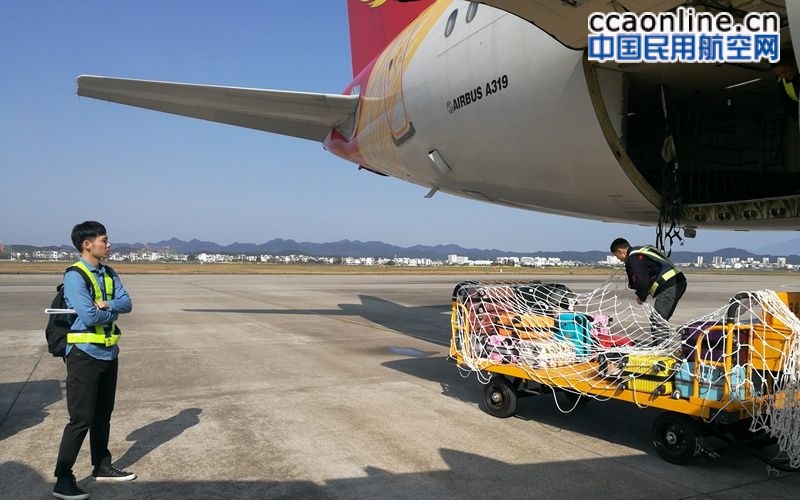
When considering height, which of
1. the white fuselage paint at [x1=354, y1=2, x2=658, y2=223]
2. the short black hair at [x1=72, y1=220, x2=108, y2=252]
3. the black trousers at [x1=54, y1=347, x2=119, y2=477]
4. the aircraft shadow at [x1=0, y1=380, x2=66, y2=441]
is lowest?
the aircraft shadow at [x1=0, y1=380, x2=66, y2=441]

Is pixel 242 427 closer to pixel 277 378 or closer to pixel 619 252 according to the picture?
pixel 277 378

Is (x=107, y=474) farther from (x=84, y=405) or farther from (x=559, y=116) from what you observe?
(x=559, y=116)

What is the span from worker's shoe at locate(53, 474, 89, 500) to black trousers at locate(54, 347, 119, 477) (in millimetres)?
43

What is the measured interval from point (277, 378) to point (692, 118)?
7.26m

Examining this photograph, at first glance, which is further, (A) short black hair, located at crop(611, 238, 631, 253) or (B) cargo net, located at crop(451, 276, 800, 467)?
(A) short black hair, located at crop(611, 238, 631, 253)

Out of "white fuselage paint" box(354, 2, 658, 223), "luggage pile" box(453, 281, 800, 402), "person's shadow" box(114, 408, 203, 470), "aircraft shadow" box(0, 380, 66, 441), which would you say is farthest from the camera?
"white fuselage paint" box(354, 2, 658, 223)

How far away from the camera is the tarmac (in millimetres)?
4234

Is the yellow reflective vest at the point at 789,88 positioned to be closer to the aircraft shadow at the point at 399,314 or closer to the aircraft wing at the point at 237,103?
the aircraft shadow at the point at 399,314

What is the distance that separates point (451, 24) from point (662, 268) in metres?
4.24

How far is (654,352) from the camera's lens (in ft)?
17.2

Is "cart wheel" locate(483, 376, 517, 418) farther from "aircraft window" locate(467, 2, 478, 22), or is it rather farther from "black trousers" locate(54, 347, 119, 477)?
"aircraft window" locate(467, 2, 478, 22)

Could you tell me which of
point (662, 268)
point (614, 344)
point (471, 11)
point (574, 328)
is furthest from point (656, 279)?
point (471, 11)

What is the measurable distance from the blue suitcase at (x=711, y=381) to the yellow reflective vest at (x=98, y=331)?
4439 millimetres

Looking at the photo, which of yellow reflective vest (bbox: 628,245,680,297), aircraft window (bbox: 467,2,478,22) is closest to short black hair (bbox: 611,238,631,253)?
yellow reflective vest (bbox: 628,245,680,297)
